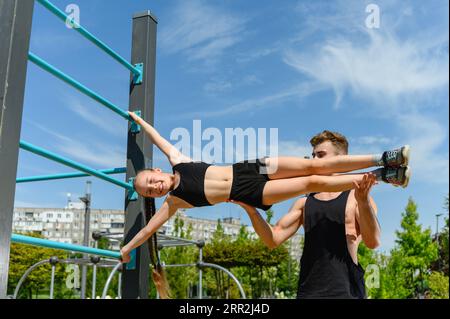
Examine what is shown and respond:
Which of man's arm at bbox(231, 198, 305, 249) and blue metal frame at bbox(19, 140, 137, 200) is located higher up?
blue metal frame at bbox(19, 140, 137, 200)

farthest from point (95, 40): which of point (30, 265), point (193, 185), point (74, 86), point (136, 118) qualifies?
point (30, 265)

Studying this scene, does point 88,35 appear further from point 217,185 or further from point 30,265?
point 30,265

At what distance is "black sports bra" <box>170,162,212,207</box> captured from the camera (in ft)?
10.8

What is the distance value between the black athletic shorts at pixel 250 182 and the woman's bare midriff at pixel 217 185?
3cm

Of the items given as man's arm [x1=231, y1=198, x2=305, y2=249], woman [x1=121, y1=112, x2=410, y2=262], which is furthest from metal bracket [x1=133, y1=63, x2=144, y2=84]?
man's arm [x1=231, y1=198, x2=305, y2=249]

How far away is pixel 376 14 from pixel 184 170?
5.52 ft

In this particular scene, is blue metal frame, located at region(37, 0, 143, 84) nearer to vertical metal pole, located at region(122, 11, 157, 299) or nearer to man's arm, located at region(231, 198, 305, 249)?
vertical metal pole, located at region(122, 11, 157, 299)

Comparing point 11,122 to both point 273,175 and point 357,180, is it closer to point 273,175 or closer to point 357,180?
point 273,175

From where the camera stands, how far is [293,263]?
34188 millimetres

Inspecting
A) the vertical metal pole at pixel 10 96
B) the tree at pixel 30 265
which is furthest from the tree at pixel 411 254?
the vertical metal pole at pixel 10 96

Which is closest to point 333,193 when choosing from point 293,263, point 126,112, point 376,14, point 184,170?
point 184,170

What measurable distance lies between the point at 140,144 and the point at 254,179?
1.13 m

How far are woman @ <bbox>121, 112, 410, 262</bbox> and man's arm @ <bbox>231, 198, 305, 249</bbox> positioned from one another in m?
0.07

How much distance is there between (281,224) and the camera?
3295 millimetres
